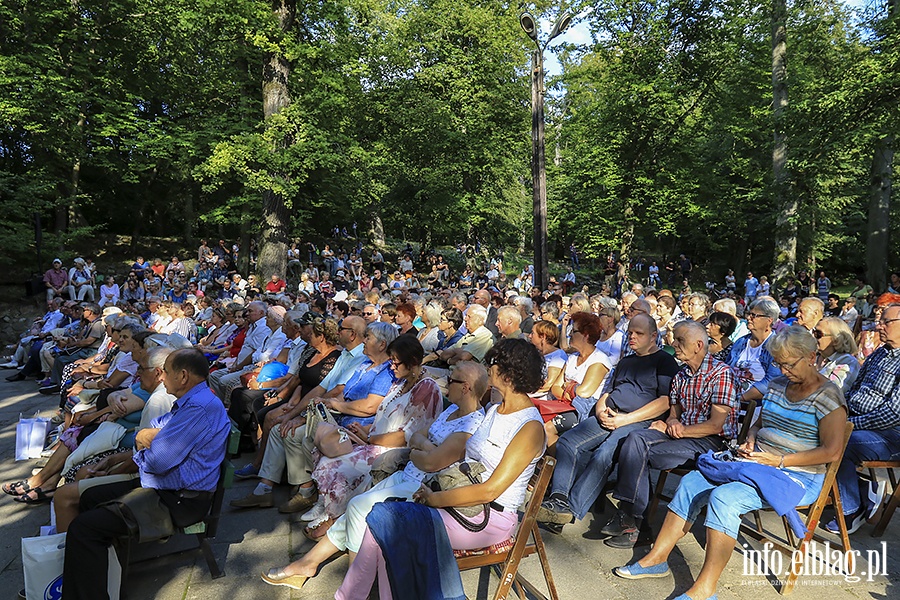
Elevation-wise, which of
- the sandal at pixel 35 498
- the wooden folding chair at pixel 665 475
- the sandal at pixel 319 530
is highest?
the wooden folding chair at pixel 665 475

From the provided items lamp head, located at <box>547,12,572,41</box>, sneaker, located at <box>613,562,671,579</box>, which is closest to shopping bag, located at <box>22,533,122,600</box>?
sneaker, located at <box>613,562,671,579</box>

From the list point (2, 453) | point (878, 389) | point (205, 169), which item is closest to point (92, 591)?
point (2, 453)

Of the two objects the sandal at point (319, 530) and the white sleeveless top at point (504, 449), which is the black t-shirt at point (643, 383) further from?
the sandal at point (319, 530)

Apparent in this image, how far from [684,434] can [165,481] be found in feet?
10.0

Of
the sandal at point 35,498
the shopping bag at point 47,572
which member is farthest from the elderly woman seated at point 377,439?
the sandal at point 35,498

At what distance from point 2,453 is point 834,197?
26310 mm

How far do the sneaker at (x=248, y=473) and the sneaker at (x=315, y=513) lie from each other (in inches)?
45.7

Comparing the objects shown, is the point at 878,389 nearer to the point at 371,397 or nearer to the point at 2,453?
the point at 371,397

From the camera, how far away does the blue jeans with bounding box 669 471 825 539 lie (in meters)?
2.76

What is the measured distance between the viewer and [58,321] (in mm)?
10586

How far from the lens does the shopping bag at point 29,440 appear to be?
16.7 ft

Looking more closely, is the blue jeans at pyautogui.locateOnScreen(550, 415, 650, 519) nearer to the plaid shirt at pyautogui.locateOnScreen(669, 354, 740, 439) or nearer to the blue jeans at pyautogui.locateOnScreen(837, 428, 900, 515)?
the plaid shirt at pyautogui.locateOnScreen(669, 354, 740, 439)

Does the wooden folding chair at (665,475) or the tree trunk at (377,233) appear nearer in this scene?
the wooden folding chair at (665,475)

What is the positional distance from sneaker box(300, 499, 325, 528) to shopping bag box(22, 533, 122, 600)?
118cm
